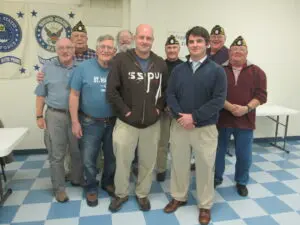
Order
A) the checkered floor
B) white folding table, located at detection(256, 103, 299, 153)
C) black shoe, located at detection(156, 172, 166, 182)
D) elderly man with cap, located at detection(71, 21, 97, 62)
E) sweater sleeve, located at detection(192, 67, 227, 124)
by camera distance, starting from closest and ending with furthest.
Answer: sweater sleeve, located at detection(192, 67, 227, 124), the checkered floor, elderly man with cap, located at detection(71, 21, 97, 62), black shoe, located at detection(156, 172, 166, 182), white folding table, located at detection(256, 103, 299, 153)

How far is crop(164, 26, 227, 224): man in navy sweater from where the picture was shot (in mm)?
1970

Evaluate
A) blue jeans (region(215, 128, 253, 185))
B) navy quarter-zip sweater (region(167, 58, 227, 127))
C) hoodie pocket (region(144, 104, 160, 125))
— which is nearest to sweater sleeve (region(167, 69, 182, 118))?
navy quarter-zip sweater (region(167, 58, 227, 127))

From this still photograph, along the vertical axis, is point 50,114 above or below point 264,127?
above

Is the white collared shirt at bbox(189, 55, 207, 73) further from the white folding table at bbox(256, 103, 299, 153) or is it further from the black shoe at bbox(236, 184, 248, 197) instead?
the white folding table at bbox(256, 103, 299, 153)

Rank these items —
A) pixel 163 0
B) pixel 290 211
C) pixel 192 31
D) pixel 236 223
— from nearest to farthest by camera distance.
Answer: pixel 192 31 < pixel 236 223 < pixel 290 211 < pixel 163 0

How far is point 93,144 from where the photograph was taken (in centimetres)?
231

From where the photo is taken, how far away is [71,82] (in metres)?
2.16

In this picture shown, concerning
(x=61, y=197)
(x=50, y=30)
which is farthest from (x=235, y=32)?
(x=61, y=197)

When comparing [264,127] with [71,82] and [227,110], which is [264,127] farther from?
[71,82]

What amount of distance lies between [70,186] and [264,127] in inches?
120

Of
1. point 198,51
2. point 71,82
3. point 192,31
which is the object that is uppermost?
point 192,31

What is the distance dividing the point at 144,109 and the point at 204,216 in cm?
99

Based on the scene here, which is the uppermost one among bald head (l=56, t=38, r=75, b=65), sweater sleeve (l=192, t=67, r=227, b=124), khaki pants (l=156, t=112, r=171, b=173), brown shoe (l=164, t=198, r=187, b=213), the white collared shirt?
bald head (l=56, t=38, r=75, b=65)

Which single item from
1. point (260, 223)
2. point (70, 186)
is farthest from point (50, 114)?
point (260, 223)
